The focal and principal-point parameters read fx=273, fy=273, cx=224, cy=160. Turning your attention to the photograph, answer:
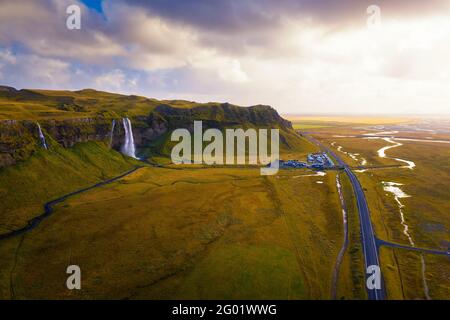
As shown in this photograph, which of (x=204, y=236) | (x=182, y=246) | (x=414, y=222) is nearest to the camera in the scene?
(x=182, y=246)

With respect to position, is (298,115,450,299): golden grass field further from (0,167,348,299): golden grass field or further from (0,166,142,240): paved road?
(0,166,142,240): paved road

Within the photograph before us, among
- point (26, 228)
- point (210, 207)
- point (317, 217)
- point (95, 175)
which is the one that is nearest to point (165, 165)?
point (95, 175)

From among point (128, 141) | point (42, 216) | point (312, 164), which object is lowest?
point (42, 216)

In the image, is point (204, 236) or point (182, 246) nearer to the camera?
point (182, 246)

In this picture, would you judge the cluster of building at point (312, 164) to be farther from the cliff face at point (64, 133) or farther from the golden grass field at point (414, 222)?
the cliff face at point (64, 133)

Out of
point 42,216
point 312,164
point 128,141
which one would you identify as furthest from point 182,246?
point 128,141

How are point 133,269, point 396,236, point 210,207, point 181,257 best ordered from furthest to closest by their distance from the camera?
point 210,207
point 396,236
point 181,257
point 133,269

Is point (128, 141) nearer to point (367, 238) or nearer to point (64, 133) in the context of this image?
point (64, 133)

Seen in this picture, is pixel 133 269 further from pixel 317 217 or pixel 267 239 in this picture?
pixel 317 217
